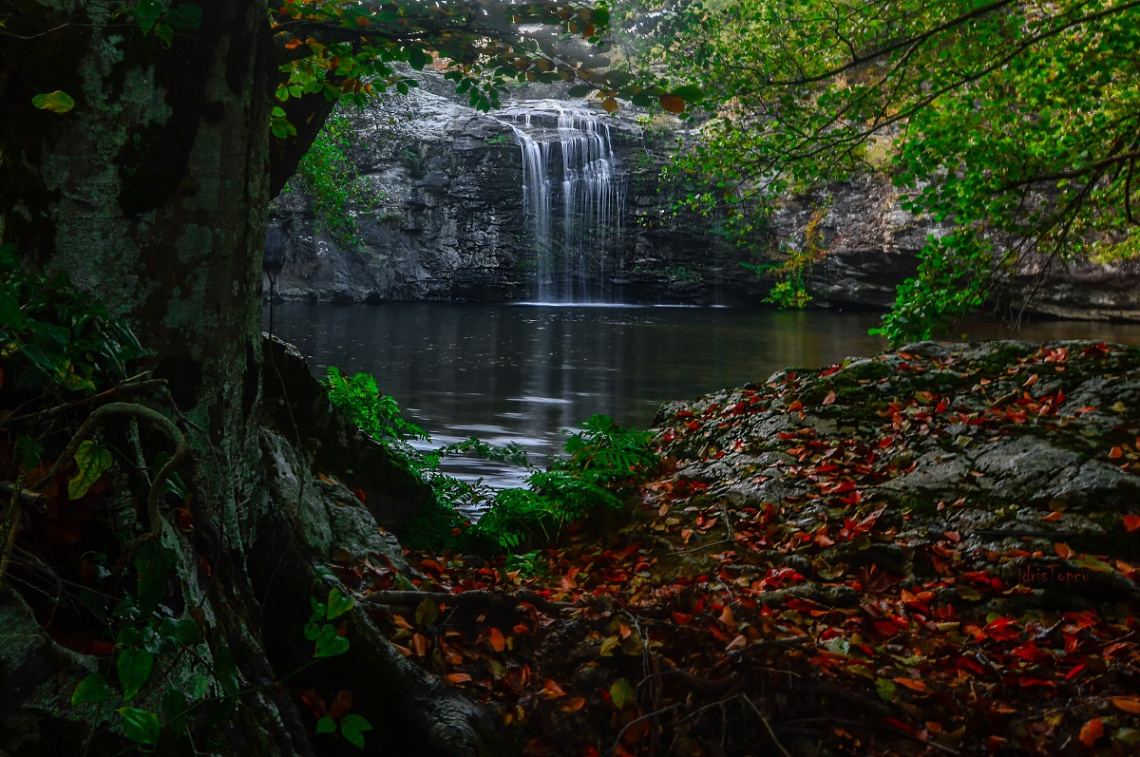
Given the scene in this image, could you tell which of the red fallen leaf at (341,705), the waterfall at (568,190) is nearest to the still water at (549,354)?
the waterfall at (568,190)

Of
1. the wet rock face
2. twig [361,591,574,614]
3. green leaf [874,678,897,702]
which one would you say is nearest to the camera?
green leaf [874,678,897,702]

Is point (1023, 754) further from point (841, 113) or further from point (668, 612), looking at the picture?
point (841, 113)

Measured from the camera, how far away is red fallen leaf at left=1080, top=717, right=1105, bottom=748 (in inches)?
115

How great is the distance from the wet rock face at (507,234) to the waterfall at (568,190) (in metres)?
0.15

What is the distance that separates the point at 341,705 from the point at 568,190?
39730mm

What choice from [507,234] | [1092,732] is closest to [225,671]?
[1092,732]

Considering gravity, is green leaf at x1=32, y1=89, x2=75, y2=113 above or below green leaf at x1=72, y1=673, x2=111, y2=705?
above

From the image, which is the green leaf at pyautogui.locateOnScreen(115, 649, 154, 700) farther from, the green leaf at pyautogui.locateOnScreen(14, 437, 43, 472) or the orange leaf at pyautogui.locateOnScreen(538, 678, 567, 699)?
the orange leaf at pyautogui.locateOnScreen(538, 678, 567, 699)

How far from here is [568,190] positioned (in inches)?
1610

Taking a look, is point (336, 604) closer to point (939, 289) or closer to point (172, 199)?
point (172, 199)

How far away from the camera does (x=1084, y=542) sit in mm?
4379

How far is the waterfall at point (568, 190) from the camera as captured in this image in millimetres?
40625

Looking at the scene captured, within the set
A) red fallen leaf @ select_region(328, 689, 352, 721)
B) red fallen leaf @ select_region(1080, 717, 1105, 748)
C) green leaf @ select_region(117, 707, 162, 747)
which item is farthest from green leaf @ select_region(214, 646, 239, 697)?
red fallen leaf @ select_region(1080, 717, 1105, 748)

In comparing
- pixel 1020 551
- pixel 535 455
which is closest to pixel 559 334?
pixel 535 455
